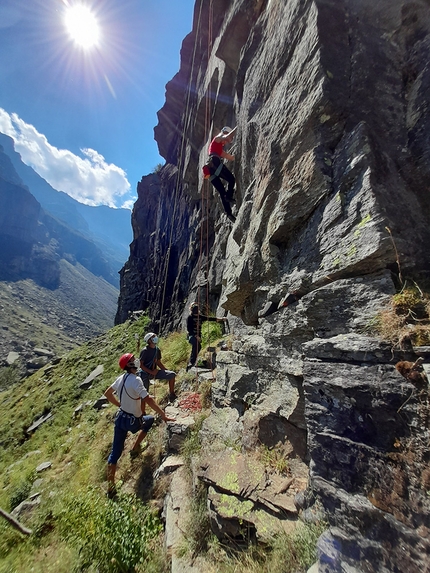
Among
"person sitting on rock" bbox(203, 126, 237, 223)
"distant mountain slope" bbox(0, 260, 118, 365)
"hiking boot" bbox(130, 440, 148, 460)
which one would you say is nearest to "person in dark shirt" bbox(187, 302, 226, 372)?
"hiking boot" bbox(130, 440, 148, 460)

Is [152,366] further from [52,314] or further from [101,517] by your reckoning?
[52,314]

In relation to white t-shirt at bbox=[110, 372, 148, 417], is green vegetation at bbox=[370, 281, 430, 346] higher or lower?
higher

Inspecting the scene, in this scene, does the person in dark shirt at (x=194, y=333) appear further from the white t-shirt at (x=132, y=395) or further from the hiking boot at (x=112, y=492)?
the hiking boot at (x=112, y=492)

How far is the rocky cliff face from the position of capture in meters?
2.38

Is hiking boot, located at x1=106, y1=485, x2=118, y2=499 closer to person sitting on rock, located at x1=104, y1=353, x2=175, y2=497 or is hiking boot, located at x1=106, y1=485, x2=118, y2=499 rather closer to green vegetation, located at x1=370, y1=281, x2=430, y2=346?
person sitting on rock, located at x1=104, y1=353, x2=175, y2=497

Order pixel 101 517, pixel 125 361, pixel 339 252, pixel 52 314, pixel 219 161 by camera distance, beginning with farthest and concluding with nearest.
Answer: pixel 52 314 < pixel 219 161 < pixel 125 361 < pixel 101 517 < pixel 339 252

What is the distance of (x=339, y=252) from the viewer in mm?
3551

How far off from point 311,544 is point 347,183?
439 centimetres

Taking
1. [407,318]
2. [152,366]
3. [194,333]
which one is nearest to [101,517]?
[152,366]

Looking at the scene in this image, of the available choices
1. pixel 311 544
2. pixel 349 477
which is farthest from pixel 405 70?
pixel 311 544

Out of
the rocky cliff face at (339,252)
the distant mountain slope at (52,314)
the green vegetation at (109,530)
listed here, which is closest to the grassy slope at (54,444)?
the green vegetation at (109,530)

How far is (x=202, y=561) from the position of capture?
342 cm

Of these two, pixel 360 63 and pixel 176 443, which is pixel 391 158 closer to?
pixel 360 63

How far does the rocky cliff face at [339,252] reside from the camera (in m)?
2.38
